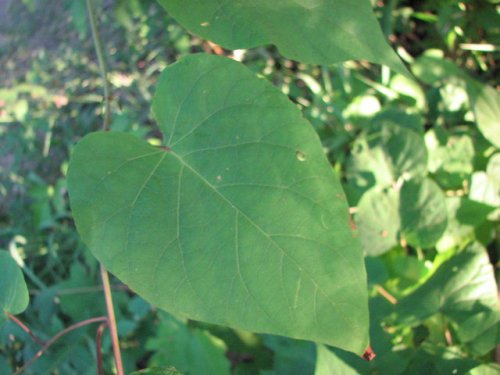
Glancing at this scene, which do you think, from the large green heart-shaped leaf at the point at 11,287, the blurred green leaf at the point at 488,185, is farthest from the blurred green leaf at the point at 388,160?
the large green heart-shaped leaf at the point at 11,287

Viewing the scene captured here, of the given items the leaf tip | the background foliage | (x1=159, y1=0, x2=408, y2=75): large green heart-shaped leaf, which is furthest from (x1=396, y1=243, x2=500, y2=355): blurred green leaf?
(x1=159, y1=0, x2=408, y2=75): large green heart-shaped leaf

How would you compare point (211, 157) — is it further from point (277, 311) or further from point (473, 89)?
point (473, 89)

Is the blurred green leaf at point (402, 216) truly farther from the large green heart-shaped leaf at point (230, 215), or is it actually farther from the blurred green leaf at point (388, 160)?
the large green heart-shaped leaf at point (230, 215)

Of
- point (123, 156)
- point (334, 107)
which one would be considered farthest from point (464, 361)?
point (334, 107)

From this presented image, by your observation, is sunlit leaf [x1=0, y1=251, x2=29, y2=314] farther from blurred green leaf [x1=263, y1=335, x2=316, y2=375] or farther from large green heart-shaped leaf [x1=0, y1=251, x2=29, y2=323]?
blurred green leaf [x1=263, y1=335, x2=316, y2=375]

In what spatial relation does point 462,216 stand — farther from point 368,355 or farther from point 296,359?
point 368,355
